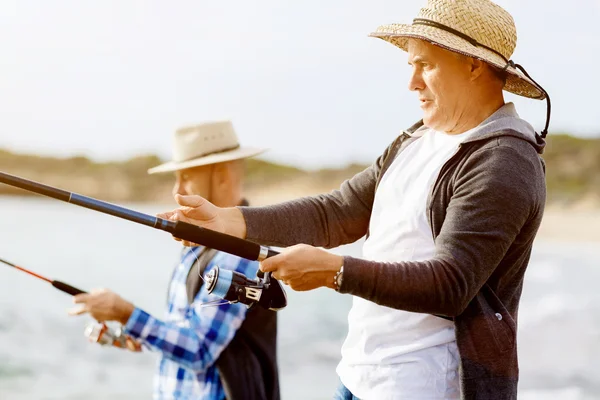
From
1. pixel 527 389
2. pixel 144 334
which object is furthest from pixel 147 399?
pixel 144 334

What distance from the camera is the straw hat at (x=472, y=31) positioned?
1919 mm

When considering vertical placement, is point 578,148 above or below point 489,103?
below

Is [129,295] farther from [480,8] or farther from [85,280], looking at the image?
[480,8]

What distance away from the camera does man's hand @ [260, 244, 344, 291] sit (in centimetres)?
173

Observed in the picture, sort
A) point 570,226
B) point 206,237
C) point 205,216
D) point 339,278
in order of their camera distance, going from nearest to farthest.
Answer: point 339,278, point 206,237, point 205,216, point 570,226

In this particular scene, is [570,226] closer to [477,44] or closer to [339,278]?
[477,44]

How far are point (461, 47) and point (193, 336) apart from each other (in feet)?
4.31

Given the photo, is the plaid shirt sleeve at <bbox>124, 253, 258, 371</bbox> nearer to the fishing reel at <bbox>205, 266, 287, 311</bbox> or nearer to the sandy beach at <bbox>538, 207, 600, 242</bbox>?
the fishing reel at <bbox>205, 266, 287, 311</bbox>

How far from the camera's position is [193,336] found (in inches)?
111

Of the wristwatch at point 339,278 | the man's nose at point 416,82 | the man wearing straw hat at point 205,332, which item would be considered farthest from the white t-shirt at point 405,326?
the man wearing straw hat at point 205,332

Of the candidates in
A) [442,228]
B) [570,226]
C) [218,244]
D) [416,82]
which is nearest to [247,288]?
[218,244]

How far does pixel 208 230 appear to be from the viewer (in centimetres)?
190

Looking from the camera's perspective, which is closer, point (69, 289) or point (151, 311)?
point (69, 289)

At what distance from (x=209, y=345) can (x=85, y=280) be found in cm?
1346
